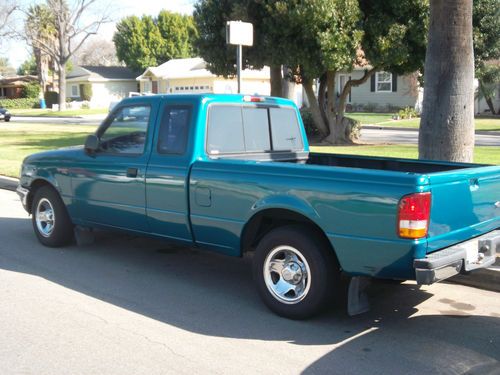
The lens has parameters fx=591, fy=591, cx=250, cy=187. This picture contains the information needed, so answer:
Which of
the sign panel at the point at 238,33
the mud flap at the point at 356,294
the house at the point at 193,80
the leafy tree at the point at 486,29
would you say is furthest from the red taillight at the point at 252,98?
the house at the point at 193,80

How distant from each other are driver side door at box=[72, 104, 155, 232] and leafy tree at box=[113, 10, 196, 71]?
5961 centimetres

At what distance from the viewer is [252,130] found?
20.5 ft

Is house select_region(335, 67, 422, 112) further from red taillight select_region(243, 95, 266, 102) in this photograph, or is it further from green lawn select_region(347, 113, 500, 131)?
red taillight select_region(243, 95, 266, 102)

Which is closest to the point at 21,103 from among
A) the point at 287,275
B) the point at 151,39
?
the point at 151,39

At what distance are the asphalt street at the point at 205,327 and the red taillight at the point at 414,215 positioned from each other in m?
0.92

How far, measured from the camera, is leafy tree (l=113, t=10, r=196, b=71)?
212 ft

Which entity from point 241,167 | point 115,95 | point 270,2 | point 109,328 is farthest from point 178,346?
point 115,95

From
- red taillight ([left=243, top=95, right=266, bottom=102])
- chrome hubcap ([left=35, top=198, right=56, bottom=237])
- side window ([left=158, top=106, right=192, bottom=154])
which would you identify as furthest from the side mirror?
red taillight ([left=243, top=95, right=266, bottom=102])

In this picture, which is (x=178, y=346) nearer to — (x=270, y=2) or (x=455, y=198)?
(x=455, y=198)

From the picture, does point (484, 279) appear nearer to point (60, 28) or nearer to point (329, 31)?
point (329, 31)

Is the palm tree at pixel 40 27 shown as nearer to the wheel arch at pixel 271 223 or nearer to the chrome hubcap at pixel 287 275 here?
the wheel arch at pixel 271 223

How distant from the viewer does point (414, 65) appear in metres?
17.5

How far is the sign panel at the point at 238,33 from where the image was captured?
900 cm

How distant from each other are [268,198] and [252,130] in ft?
4.78
